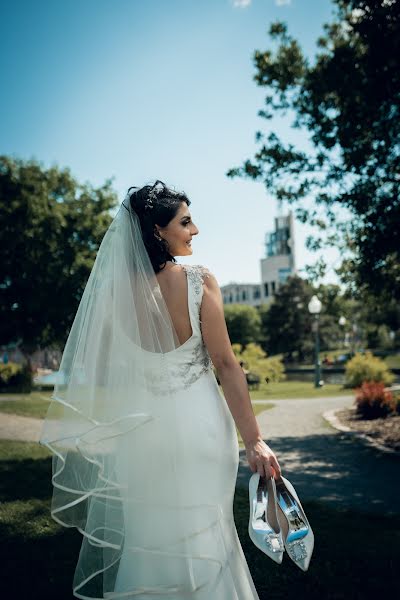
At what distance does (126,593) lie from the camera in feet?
7.02

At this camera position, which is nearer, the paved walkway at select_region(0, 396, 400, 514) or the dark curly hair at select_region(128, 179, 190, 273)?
the dark curly hair at select_region(128, 179, 190, 273)

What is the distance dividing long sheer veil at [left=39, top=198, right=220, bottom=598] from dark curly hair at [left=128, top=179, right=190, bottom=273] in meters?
0.05

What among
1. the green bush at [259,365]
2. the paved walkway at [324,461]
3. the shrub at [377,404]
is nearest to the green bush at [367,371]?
the green bush at [259,365]

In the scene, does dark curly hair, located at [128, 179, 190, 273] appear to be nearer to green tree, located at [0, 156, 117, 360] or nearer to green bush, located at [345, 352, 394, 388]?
green bush, located at [345, 352, 394, 388]

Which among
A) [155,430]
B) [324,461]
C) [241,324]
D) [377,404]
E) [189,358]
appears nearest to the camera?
[155,430]

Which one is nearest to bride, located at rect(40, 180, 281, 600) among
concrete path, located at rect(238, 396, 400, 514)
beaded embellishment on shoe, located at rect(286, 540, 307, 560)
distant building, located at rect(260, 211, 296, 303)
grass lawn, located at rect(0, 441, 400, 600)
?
beaded embellishment on shoe, located at rect(286, 540, 307, 560)

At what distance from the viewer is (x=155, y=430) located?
224 centimetres

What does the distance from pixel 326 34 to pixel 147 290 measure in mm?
9357

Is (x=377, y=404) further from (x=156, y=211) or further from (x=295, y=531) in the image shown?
(x=156, y=211)

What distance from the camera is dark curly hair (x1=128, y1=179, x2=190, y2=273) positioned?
97.1 inches

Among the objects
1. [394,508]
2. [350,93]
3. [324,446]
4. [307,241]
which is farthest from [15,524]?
[350,93]

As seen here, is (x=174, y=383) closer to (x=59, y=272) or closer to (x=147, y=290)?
(x=147, y=290)

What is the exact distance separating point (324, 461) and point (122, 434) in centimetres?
671

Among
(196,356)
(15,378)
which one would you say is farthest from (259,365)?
(196,356)
